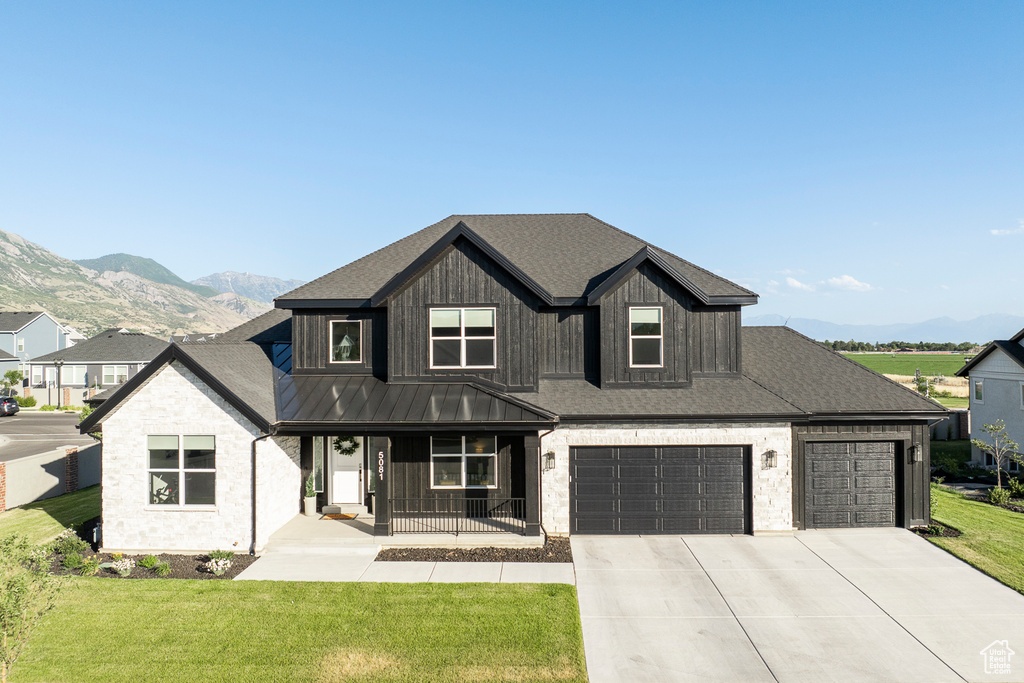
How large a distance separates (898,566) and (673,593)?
18.2ft

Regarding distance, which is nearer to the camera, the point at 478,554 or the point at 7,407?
the point at 478,554

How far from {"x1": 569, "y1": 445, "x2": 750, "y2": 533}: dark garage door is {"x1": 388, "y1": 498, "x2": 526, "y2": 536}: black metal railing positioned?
5.41ft

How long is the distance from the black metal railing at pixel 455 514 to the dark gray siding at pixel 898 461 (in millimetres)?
7481

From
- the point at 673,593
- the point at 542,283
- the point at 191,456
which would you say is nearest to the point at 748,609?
the point at 673,593

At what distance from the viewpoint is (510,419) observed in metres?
13.1

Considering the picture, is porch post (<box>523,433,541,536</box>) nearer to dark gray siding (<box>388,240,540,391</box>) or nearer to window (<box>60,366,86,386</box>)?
dark gray siding (<box>388,240,540,391</box>)

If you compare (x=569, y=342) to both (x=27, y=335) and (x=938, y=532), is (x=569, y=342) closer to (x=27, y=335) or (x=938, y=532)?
(x=938, y=532)

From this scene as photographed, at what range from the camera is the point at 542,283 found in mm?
15984

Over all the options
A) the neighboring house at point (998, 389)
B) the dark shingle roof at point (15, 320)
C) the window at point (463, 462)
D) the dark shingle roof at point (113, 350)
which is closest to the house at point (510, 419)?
the window at point (463, 462)

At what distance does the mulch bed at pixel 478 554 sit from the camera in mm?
12281

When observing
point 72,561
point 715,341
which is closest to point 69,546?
point 72,561

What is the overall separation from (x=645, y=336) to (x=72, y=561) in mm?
14774

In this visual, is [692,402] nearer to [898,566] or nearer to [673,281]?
[673,281]

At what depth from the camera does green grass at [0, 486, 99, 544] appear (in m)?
14.2
